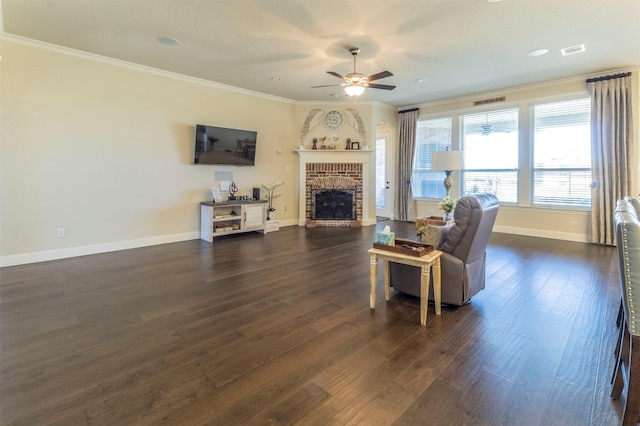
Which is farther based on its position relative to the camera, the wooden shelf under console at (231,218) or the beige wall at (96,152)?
the wooden shelf under console at (231,218)

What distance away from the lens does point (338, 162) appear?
7.58m

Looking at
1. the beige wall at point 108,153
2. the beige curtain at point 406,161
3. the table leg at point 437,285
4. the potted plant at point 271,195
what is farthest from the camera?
the beige curtain at point 406,161

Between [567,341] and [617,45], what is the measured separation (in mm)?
4477

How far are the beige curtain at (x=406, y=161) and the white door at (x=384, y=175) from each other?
1.48 ft

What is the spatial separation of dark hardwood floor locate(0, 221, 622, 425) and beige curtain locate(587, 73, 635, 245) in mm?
2092

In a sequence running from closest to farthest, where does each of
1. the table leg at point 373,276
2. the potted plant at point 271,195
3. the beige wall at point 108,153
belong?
1. the table leg at point 373,276
2. the beige wall at point 108,153
3. the potted plant at point 271,195

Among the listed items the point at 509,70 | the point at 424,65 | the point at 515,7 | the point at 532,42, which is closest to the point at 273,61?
the point at 424,65

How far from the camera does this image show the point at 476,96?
6.92 metres

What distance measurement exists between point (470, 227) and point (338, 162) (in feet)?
16.9

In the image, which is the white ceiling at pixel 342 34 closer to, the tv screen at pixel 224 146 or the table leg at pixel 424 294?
the tv screen at pixel 224 146

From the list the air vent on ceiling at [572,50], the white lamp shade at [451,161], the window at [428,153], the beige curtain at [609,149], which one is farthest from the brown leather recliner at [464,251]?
the window at [428,153]

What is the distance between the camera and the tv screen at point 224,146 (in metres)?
5.78

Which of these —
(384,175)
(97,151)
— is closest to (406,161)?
(384,175)

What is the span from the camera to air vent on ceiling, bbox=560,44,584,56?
14.3 ft
